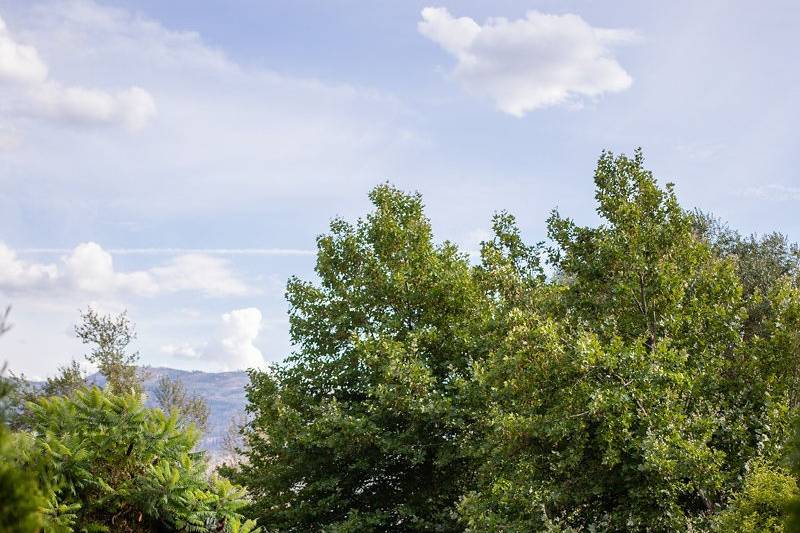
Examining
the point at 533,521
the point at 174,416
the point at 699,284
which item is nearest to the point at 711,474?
the point at 533,521

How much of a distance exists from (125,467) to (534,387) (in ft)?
26.6

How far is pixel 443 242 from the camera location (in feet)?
77.4

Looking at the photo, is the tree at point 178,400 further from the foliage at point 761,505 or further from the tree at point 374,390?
the foliage at point 761,505

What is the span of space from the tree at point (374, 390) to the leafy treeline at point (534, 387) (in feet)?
0.22

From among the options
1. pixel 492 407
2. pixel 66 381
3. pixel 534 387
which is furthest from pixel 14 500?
pixel 66 381

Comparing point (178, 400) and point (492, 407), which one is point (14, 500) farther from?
point (178, 400)

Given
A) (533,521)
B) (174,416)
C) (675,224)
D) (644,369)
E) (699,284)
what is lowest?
(533,521)

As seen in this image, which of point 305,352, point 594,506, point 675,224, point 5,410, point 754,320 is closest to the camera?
point 5,410

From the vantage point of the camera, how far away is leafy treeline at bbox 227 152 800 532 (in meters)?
14.2

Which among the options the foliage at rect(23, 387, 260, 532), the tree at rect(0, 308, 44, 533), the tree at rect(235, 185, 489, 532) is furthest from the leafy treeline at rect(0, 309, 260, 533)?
the tree at rect(235, 185, 489, 532)

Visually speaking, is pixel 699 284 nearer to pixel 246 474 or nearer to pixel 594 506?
pixel 594 506

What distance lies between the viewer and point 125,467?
11086 mm

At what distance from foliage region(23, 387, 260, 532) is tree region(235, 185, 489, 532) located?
7452 millimetres

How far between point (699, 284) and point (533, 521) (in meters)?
Answer: 6.83
